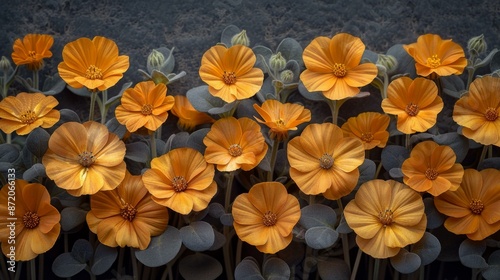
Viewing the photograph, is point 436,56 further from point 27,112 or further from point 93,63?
point 27,112

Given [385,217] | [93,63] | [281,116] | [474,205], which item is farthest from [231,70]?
[474,205]

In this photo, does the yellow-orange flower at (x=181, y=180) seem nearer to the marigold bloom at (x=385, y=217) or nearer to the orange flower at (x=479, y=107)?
the marigold bloom at (x=385, y=217)

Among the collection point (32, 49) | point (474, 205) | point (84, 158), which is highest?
point (32, 49)

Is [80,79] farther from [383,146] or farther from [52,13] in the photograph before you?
[383,146]

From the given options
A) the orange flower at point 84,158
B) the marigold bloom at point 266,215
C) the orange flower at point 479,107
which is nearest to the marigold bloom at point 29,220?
the orange flower at point 84,158

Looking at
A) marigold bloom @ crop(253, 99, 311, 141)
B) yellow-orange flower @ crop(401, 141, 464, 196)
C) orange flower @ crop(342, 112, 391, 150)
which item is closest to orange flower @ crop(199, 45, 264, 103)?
marigold bloom @ crop(253, 99, 311, 141)

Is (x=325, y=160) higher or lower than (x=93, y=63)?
lower
